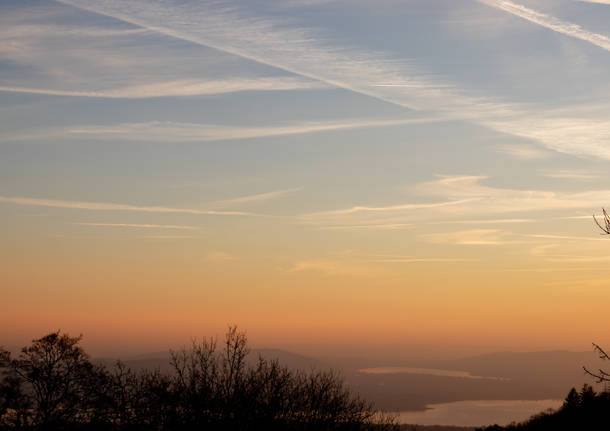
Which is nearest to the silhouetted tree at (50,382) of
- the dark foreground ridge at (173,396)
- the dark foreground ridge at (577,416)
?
the dark foreground ridge at (173,396)

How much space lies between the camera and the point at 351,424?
49.4 metres

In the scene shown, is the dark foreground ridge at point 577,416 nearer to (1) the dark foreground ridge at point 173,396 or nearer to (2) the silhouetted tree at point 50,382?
(1) the dark foreground ridge at point 173,396

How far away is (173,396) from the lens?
48.2 metres

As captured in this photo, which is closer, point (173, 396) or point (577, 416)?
point (577, 416)

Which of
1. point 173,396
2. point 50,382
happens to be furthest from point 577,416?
point 50,382

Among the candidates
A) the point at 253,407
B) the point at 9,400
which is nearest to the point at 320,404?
the point at 253,407

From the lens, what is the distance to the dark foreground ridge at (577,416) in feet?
124

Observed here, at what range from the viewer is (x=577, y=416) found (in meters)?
39.4

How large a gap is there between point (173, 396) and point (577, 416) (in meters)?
26.4

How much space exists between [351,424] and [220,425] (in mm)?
9629

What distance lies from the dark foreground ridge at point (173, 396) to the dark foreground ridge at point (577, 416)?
1058 cm

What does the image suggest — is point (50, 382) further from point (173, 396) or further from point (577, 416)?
point (577, 416)

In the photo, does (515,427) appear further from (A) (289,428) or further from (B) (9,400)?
(B) (9,400)

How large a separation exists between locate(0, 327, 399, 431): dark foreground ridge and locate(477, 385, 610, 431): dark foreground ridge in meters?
10.6
